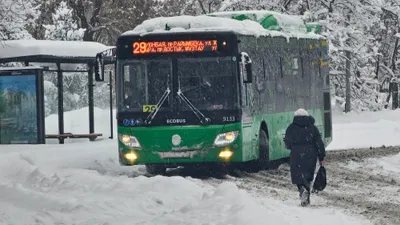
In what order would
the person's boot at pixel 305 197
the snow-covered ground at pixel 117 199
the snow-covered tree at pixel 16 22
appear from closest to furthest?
the snow-covered ground at pixel 117 199, the person's boot at pixel 305 197, the snow-covered tree at pixel 16 22

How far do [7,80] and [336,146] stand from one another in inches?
449

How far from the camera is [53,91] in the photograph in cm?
3136

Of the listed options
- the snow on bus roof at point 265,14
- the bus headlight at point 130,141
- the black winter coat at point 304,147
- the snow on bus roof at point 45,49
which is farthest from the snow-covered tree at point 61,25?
the black winter coat at point 304,147

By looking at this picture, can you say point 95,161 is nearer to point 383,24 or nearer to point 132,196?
point 132,196

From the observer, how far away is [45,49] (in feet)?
89.4

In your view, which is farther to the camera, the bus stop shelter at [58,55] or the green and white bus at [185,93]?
the bus stop shelter at [58,55]

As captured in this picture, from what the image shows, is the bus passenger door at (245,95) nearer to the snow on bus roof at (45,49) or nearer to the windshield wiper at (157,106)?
the windshield wiper at (157,106)

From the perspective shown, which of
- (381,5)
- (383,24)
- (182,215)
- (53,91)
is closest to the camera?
(182,215)

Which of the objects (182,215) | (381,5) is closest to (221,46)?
(182,215)

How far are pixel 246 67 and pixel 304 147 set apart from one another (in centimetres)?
446

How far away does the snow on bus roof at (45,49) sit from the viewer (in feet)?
88.9

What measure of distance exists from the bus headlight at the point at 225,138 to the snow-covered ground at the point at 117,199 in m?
1.01

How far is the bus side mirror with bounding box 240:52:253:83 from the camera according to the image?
19531 mm

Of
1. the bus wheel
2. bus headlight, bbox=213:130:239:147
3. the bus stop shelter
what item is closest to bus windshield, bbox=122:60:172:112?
bus headlight, bbox=213:130:239:147
